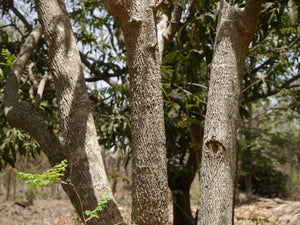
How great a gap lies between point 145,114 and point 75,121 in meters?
0.51

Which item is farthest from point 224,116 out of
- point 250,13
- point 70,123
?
point 70,123

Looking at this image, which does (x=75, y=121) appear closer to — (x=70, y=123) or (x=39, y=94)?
(x=70, y=123)

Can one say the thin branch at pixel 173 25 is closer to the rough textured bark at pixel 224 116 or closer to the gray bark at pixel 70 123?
the rough textured bark at pixel 224 116

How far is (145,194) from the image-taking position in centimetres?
171

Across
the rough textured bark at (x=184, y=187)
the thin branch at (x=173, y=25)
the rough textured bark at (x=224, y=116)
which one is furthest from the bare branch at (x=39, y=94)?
the rough textured bark at (x=184, y=187)

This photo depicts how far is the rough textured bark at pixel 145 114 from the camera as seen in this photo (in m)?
1.71

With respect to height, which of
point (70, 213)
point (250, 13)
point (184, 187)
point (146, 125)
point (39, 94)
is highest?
point (250, 13)

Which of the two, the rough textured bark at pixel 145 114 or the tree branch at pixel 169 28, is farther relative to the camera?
the tree branch at pixel 169 28

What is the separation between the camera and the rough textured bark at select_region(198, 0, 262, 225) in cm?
182

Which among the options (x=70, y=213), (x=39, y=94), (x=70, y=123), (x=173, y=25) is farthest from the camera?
(x=70, y=213)

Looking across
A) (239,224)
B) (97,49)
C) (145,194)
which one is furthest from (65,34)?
(239,224)

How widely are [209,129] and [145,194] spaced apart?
2.01ft

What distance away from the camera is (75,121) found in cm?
191

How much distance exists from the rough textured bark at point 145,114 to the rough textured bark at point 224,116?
0.99ft
